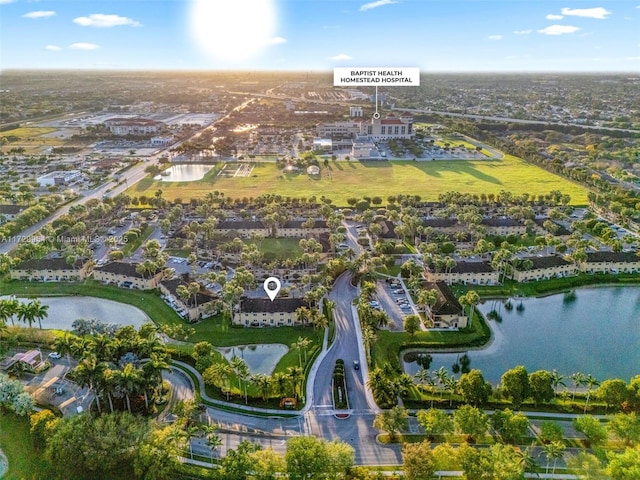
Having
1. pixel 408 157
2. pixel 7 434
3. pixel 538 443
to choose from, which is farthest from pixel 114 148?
pixel 538 443

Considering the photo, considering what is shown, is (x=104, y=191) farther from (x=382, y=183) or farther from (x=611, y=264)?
(x=611, y=264)

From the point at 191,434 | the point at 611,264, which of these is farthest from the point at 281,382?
the point at 611,264

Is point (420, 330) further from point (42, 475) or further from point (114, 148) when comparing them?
point (114, 148)

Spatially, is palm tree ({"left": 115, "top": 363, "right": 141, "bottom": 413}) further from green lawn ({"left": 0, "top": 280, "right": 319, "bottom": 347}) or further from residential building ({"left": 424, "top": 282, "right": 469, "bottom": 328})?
residential building ({"left": 424, "top": 282, "right": 469, "bottom": 328})

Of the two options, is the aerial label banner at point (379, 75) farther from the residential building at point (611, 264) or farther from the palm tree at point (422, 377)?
the palm tree at point (422, 377)

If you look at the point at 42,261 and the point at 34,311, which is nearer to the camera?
the point at 34,311

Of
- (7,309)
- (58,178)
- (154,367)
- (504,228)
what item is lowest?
(154,367)
